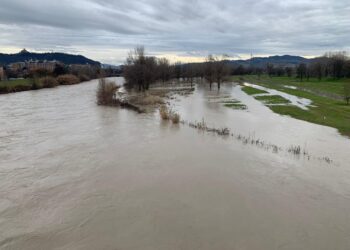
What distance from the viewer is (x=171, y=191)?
37.3 feet

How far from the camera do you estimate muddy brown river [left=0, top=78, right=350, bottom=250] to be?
8.43 meters

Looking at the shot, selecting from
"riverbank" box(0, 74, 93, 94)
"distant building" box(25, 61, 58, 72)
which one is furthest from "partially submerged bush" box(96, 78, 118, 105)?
"distant building" box(25, 61, 58, 72)

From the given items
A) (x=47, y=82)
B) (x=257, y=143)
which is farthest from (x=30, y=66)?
(x=257, y=143)

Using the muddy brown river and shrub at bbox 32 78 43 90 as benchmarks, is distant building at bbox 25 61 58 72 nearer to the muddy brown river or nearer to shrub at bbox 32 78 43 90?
shrub at bbox 32 78 43 90

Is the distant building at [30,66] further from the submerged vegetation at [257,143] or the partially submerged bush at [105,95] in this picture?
the submerged vegetation at [257,143]

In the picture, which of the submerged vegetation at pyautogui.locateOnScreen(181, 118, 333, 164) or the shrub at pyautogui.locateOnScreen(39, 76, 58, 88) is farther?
the shrub at pyautogui.locateOnScreen(39, 76, 58, 88)

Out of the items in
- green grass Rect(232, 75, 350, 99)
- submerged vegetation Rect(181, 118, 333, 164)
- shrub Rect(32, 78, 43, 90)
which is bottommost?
submerged vegetation Rect(181, 118, 333, 164)

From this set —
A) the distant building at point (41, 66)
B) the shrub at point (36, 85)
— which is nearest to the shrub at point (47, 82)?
the shrub at point (36, 85)

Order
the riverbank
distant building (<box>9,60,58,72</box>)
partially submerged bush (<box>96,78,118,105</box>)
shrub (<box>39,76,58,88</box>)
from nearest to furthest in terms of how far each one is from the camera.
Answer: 1. partially submerged bush (<box>96,78,118,105</box>)
2. the riverbank
3. shrub (<box>39,76,58,88</box>)
4. distant building (<box>9,60,58,72</box>)

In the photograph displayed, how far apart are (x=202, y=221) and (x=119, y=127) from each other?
14.7 meters

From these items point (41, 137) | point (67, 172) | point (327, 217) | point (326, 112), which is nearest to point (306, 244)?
point (327, 217)

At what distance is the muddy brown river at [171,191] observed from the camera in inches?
332

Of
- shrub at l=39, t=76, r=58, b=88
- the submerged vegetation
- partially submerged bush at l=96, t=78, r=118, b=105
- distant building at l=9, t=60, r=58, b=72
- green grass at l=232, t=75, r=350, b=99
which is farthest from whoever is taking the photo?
distant building at l=9, t=60, r=58, b=72

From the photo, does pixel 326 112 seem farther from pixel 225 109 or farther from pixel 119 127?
pixel 119 127
